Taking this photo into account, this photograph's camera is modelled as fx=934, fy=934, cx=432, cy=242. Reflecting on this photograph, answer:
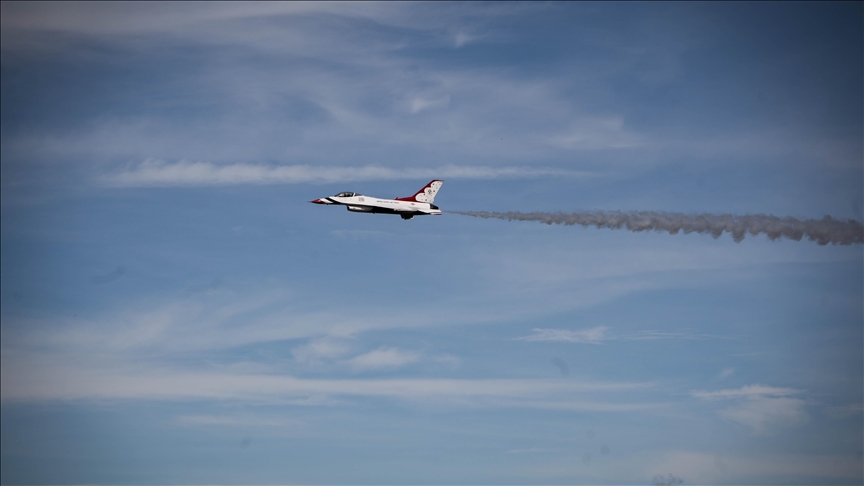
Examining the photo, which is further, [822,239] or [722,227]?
[722,227]

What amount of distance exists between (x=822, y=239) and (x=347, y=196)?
54603 millimetres

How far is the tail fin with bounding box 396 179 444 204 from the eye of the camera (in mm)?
118306

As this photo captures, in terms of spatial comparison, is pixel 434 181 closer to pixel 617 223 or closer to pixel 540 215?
pixel 540 215

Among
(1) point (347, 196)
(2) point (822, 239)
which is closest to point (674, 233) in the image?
(2) point (822, 239)

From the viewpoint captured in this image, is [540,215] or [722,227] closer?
[722,227]

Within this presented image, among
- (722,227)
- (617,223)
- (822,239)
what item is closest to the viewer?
(822,239)

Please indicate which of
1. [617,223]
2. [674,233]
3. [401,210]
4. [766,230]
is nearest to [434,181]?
[401,210]

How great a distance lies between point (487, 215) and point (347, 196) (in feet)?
58.2

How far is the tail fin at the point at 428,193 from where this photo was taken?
11831 centimetres

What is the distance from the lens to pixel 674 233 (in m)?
107

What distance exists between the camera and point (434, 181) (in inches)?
4742

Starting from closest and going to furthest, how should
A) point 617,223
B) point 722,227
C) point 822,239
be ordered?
point 822,239
point 722,227
point 617,223

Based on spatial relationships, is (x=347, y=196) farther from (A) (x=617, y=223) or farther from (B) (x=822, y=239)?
(B) (x=822, y=239)

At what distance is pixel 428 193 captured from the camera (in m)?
119
